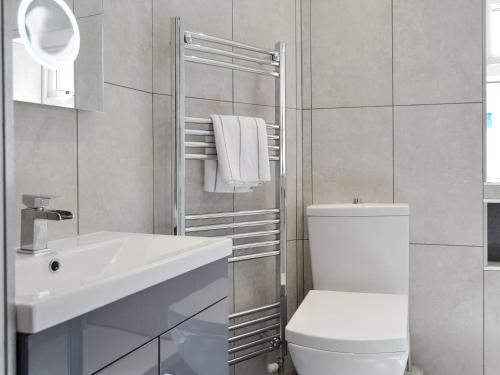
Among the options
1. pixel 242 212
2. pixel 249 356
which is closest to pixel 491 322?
pixel 249 356

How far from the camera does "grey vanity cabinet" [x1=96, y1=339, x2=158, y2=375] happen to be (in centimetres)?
83

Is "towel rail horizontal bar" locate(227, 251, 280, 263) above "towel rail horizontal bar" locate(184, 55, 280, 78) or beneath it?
beneath

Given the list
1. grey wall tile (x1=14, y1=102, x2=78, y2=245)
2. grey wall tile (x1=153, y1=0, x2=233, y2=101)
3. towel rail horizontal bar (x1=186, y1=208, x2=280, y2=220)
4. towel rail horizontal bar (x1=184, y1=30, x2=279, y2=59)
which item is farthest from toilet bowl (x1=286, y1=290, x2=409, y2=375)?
towel rail horizontal bar (x1=184, y1=30, x2=279, y2=59)

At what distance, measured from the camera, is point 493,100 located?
228cm

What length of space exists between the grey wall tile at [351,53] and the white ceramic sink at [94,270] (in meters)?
1.29

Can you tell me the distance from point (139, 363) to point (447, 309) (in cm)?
165

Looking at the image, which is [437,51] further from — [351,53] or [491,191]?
[491,191]

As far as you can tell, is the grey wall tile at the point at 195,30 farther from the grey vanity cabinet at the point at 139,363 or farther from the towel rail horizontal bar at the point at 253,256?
the grey vanity cabinet at the point at 139,363

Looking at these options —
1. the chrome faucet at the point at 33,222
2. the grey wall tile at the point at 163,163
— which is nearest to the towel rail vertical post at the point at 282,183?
the grey wall tile at the point at 163,163

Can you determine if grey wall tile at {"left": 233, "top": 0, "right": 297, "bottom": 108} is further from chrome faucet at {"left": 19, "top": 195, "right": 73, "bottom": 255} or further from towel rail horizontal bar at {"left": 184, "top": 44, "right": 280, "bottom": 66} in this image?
chrome faucet at {"left": 19, "top": 195, "right": 73, "bottom": 255}

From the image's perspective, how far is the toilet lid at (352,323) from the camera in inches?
58.2

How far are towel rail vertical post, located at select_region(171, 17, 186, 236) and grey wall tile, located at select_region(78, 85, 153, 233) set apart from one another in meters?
Answer: 0.09

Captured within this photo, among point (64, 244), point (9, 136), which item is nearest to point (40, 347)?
point (9, 136)

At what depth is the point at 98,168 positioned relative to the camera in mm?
1454
